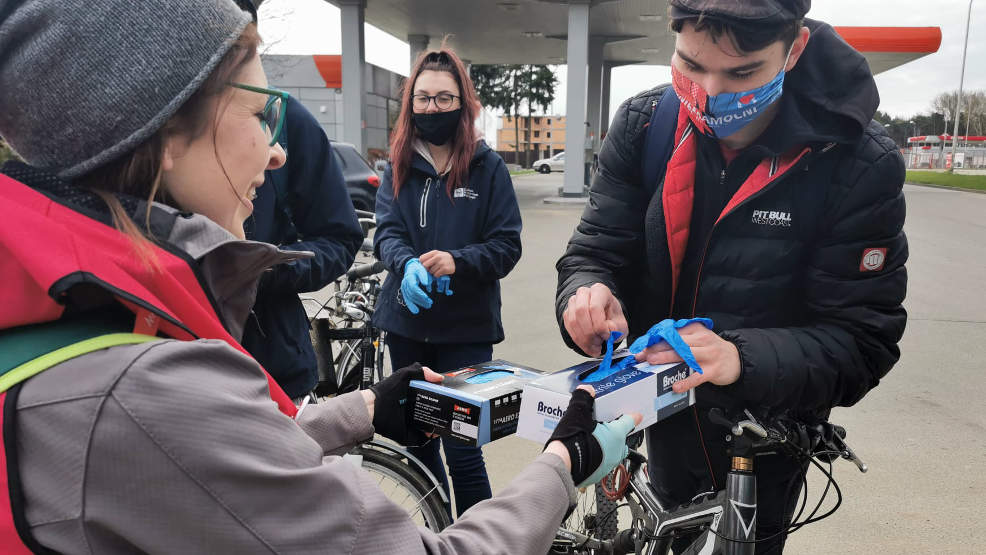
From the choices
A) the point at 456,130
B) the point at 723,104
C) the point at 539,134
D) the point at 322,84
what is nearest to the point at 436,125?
the point at 456,130

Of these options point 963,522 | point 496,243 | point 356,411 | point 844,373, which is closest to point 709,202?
point 844,373

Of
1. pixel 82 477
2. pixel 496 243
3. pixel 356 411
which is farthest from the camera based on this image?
pixel 496 243

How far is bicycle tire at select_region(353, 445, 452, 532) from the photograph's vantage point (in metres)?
2.68

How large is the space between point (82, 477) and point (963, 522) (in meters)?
3.97

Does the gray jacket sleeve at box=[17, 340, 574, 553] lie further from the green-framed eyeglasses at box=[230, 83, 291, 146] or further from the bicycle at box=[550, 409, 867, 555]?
the bicycle at box=[550, 409, 867, 555]

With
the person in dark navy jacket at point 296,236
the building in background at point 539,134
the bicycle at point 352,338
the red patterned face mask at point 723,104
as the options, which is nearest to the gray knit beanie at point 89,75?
the red patterned face mask at point 723,104

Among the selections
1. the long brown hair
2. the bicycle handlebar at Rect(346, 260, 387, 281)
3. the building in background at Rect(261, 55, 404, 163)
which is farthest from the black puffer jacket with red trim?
the building in background at Rect(261, 55, 404, 163)

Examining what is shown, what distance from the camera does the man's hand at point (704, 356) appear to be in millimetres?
1622

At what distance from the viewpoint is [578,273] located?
2.04m

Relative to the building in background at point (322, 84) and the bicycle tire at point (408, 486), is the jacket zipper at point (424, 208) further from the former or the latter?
the building in background at point (322, 84)

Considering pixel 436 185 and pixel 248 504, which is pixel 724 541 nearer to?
pixel 248 504

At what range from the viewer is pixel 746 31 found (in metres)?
1.66

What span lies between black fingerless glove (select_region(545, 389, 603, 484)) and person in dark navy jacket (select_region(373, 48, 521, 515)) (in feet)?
5.68

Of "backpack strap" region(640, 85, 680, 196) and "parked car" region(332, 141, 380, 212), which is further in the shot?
"parked car" region(332, 141, 380, 212)
